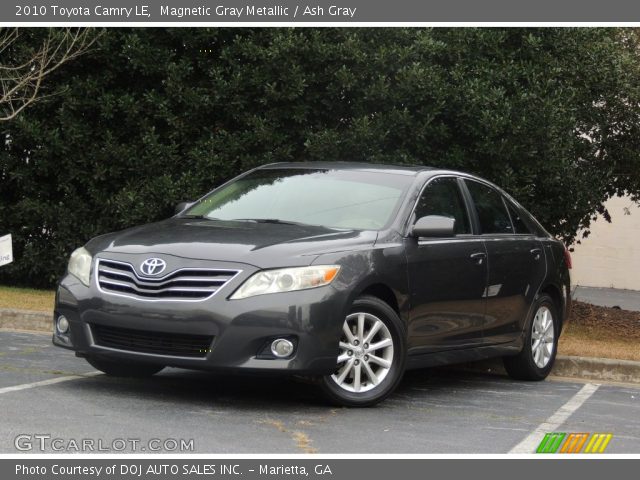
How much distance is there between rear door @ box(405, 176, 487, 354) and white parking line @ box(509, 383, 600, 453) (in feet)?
2.76

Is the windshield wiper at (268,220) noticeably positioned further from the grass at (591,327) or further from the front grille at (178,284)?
the grass at (591,327)

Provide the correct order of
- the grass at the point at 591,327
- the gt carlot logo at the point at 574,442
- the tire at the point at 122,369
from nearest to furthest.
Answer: the gt carlot logo at the point at 574,442 → the tire at the point at 122,369 → the grass at the point at 591,327

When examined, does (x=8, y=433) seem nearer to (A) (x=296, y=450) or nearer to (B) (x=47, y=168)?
(A) (x=296, y=450)

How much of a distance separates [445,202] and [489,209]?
72cm

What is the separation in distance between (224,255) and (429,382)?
278cm

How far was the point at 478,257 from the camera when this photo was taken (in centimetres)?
895

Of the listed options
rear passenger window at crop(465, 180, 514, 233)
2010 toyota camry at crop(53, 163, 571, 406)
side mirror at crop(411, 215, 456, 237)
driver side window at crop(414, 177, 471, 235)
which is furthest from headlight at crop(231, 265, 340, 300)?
rear passenger window at crop(465, 180, 514, 233)

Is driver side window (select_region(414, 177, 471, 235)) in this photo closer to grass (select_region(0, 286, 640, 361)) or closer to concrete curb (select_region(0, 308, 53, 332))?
grass (select_region(0, 286, 640, 361))

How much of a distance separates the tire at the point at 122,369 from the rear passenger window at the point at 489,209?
8.96ft

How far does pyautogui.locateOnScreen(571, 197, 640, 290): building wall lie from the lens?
24.1 m

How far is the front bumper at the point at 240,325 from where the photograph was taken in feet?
23.5

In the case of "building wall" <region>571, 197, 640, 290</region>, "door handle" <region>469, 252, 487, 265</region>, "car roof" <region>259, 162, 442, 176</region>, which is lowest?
"building wall" <region>571, 197, 640, 290</region>

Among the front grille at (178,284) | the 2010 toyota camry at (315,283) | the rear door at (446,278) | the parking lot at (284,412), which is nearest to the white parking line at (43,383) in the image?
the parking lot at (284,412)

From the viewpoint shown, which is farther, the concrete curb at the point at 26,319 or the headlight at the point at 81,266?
the concrete curb at the point at 26,319
